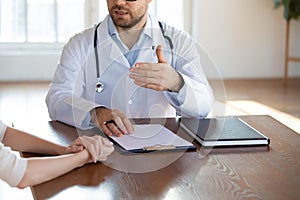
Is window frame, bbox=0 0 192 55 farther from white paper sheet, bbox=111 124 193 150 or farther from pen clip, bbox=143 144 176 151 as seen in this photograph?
pen clip, bbox=143 144 176 151

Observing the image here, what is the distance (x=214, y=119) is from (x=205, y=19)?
4646mm

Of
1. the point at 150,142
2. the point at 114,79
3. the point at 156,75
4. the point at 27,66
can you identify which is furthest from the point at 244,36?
the point at 150,142

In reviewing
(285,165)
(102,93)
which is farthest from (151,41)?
(285,165)

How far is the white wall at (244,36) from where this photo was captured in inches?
255

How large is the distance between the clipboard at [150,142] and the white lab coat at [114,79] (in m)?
0.26

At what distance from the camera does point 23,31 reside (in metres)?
6.30

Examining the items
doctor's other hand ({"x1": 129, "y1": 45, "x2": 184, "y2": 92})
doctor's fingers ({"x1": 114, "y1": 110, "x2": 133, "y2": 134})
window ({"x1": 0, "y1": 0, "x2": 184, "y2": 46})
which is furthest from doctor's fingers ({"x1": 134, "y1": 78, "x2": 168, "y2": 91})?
window ({"x1": 0, "y1": 0, "x2": 184, "y2": 46})

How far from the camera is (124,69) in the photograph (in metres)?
2.12

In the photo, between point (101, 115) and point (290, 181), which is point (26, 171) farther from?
point (290, 181)

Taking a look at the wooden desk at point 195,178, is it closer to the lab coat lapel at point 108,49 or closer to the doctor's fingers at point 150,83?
the doctor's fingers at point 150,83

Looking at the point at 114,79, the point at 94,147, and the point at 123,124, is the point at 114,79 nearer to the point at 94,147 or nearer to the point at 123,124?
the point at 123,124

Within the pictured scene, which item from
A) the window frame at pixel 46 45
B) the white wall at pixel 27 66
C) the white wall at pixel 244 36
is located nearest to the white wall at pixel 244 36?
the white wall at pixel 244 36

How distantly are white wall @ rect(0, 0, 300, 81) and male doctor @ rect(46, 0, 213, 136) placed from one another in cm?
431

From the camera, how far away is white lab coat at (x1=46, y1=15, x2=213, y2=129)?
80.0 inches
